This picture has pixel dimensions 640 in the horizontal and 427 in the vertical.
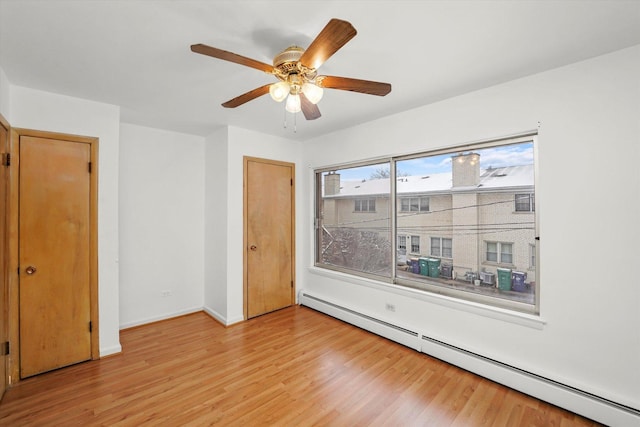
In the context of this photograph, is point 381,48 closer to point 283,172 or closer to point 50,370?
point 283,172

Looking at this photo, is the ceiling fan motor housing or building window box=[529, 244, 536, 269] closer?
the ceiling fan motor housing

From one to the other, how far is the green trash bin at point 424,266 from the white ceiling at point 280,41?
1687 mm

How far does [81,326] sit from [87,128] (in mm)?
1906

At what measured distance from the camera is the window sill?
7.00 feet

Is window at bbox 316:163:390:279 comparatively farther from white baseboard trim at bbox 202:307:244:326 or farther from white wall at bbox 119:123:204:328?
white wall at bbox 119:123:204:328

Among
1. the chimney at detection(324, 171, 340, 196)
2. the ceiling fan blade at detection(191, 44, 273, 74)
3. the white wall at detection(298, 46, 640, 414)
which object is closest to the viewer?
the ceiling fan blade at detection(191, 44, 273, 74)

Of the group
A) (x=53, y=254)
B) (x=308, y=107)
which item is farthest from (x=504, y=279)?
(x=53, y=254)

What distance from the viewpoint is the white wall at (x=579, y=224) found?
177 cm

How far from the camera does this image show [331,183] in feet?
13.0

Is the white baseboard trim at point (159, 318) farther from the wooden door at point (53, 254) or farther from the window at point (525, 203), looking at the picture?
the window at point (525, 203)

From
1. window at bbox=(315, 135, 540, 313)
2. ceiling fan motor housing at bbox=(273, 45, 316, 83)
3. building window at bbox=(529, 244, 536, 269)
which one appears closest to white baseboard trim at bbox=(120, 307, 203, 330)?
window at bbox=(315, 135, 540, 313)

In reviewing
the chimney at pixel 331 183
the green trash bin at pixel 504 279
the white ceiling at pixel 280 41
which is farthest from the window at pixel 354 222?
the white ceiling at pixel 280 41

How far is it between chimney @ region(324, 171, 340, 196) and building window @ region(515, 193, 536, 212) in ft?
7.04

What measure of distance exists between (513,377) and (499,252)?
1.00m
